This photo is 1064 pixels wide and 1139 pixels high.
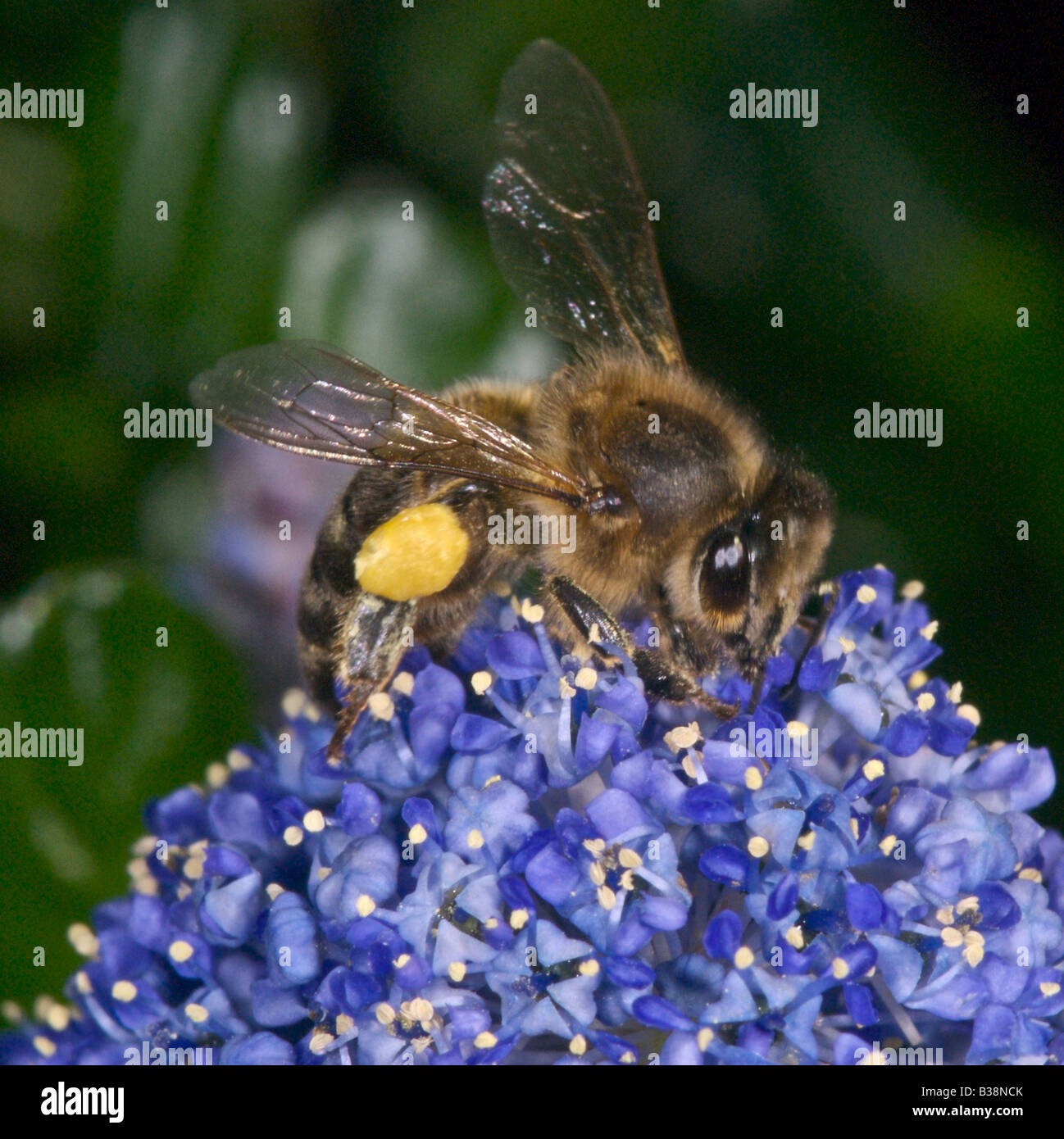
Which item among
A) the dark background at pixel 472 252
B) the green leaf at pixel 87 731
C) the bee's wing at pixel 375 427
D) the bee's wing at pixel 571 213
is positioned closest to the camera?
the bee's wing at pixel 375 427

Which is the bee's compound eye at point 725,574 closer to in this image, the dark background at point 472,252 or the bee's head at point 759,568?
the bee's head at point 759,568

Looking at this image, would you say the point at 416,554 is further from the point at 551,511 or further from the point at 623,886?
the point at 623,886

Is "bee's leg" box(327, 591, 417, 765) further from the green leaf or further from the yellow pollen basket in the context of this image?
the green leaf

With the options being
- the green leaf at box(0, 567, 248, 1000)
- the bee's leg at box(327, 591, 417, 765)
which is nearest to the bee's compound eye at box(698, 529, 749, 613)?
the bee's leg at box(327, 591, 417, 765)

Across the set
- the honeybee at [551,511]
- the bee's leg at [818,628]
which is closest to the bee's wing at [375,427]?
the honeybee at [551,511]

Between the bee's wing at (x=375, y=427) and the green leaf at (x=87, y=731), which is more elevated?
the bee's wing at (x=375, y=427)

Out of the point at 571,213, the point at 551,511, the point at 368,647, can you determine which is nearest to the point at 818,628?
the point at 551,511

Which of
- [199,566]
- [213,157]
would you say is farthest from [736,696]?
[213,157]
